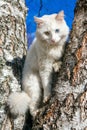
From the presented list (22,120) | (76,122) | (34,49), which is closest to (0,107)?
(22,120)

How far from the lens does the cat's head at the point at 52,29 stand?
2.97 meters

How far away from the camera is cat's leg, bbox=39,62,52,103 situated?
286 centimetres

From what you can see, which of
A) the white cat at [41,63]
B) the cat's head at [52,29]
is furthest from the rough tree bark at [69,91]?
the cat's head at [52,29]

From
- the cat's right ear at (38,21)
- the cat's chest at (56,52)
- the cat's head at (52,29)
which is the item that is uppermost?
the cat's right ear at (38,21)

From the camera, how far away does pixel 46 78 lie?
290 centimetres

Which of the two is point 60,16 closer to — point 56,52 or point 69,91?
point 56,52

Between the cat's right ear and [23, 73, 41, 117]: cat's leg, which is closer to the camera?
[23, 73, 41, 117]: cat's leg

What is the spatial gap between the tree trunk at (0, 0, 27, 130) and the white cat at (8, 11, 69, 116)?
0.09 metres

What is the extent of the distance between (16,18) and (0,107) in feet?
3.65

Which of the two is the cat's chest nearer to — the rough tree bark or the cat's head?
the cat's head

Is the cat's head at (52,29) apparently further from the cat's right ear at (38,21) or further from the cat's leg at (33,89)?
the cat's leg at (33,89)

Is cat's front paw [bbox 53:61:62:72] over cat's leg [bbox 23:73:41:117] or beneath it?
over

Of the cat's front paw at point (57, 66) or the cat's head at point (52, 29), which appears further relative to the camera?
the cat's head at point (52, 29)

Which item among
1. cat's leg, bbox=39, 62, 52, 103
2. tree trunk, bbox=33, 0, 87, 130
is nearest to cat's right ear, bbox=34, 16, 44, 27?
cat's leg, bbox=39, 62, 52, 103
